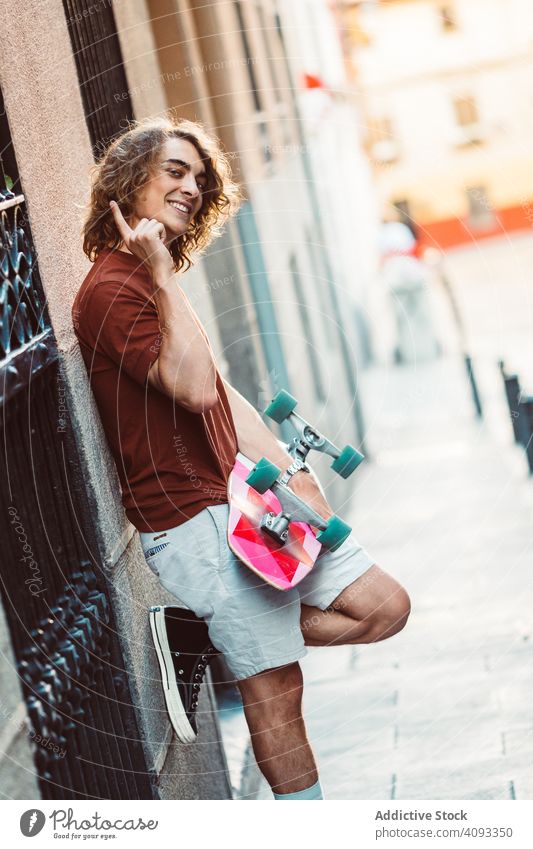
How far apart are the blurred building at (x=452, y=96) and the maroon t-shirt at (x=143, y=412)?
29.9 meters

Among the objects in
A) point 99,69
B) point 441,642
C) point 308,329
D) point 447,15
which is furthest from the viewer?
point 447,15

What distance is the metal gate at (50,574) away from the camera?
296cm

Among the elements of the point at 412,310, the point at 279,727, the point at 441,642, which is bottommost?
the point at 412,310

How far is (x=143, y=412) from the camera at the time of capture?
3.16 m

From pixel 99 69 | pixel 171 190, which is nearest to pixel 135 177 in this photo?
pixel 171 190

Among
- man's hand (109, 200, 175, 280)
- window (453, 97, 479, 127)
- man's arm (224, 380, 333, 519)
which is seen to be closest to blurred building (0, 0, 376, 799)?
man's hand (109, 200, 175, 280)

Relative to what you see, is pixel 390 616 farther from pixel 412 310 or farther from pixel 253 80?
pixel 412 310

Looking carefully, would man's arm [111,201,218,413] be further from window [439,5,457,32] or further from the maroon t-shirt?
window [439,5,457,32]

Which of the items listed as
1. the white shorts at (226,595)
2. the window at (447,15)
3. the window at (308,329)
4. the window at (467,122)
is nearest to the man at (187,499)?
the white shorts at (226,595)

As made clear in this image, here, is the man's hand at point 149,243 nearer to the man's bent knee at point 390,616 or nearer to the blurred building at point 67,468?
the blurred building at point 67,468

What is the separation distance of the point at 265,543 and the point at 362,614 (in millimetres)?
339

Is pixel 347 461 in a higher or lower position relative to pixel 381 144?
higher
